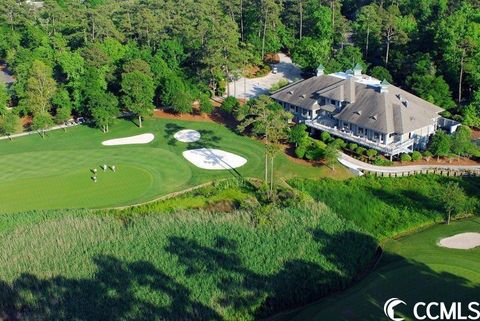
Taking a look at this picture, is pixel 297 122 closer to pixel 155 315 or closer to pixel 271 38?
pixel 271 38

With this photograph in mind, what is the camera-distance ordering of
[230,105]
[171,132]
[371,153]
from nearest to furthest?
[371,153] → [171,132] → [230,105]

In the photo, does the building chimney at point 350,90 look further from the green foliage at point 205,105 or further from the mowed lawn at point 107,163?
the green foliage at point 205,105

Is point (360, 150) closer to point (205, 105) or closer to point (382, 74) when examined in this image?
point (382, 74)

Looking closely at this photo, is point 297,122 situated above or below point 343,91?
below

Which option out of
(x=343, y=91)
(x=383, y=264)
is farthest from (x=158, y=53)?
(x=383, y=264)

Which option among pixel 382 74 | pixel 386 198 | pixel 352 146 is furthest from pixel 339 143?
pixel 382 74

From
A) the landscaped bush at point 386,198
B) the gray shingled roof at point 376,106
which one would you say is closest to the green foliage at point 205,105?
the gray shingled roof at point 376,106
